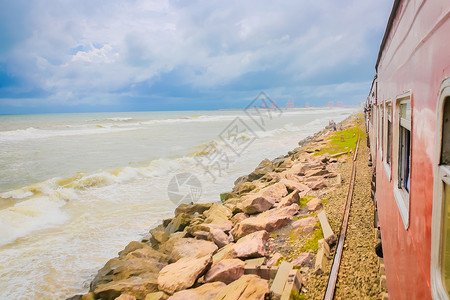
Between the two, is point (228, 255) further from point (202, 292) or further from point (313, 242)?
point (313, 242)

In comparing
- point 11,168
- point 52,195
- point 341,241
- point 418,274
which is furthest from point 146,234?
point 11,168

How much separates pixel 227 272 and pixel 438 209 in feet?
14.7

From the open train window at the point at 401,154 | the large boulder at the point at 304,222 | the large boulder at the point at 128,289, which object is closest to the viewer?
the open train window at the point at 401,154

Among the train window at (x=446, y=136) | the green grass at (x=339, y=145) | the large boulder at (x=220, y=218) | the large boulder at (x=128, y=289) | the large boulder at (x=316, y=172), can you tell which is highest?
the train window at (x=446, y=136)

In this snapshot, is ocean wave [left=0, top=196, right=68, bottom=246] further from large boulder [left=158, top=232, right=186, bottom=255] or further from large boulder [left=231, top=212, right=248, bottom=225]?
large boulder [left=231, top=212, right=248, bottom=225]

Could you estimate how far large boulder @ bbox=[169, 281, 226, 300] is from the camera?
4.69 meters

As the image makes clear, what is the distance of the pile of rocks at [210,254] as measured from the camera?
16.6 ft

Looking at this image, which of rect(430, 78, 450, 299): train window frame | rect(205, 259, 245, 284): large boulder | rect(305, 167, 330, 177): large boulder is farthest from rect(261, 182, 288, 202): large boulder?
rect(430, 78, 450, 299): train window frame

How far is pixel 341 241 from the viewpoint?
591cm

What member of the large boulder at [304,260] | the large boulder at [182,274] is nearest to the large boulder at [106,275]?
the large boulder at [182,274]

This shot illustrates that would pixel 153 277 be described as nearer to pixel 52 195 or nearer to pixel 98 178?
pixel 52 195

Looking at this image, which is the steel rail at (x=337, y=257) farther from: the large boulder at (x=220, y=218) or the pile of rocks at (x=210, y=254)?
the large boulder at (x=220, y=218)

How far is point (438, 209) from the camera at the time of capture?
1.35 meters

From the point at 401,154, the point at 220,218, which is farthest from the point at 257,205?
the point at 401,154
